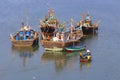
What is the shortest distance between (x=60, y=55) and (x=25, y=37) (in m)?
4.70

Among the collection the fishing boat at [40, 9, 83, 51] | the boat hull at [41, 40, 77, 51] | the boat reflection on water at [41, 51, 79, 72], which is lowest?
the boat reflection on water at [41, 51, 79, 72]

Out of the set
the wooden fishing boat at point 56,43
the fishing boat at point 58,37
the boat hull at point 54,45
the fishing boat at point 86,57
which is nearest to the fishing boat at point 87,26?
the fishing boat at point 58,37

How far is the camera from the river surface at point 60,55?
46469mm

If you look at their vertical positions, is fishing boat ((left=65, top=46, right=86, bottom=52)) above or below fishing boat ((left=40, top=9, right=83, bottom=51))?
below

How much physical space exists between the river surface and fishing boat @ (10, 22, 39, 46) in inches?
26.6

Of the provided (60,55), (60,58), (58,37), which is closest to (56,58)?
(60,58)

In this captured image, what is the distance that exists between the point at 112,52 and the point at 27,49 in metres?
8.95

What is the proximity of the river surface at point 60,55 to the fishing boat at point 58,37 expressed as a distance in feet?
2.74

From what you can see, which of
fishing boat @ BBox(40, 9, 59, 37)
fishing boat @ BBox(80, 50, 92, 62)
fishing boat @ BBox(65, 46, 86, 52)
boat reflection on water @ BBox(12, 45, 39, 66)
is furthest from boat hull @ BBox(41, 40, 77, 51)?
fishing boat @ BBox(40, 9, 59, 37)

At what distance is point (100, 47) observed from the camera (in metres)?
53.9

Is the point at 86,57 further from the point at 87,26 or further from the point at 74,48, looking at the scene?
the point at 87,26

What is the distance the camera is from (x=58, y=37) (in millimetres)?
52188

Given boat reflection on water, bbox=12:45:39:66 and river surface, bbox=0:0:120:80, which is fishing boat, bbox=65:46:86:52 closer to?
river surface, bbox=0:0:120:80

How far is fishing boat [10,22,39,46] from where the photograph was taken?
52984 millimetres
